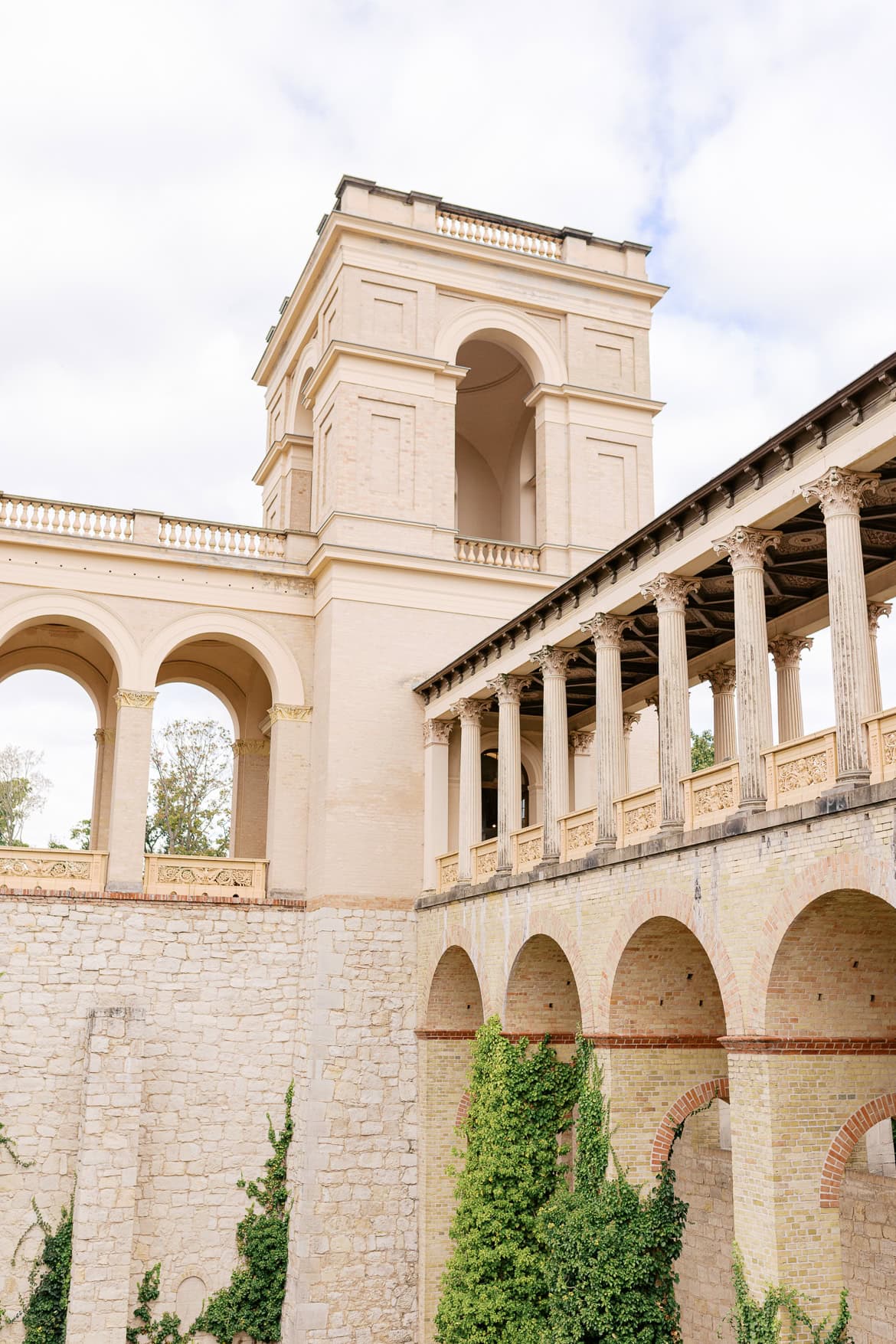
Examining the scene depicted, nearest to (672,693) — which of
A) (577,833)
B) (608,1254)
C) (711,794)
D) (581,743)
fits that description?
(711,794)

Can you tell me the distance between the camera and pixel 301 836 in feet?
83.1

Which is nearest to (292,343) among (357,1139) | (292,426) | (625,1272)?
(292,426)

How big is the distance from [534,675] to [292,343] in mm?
13615

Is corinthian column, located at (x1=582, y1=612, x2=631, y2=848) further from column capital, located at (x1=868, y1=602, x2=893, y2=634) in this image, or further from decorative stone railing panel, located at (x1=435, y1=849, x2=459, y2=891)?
decorative stone railing panel, located at (x1=435, y1=849, x2=459, y2=891)

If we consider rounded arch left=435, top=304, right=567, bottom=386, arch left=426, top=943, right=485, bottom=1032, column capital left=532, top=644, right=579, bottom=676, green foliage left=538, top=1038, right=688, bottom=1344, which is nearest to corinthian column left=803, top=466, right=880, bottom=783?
green foliage left=538, top=1038, right=688, bottom=1344

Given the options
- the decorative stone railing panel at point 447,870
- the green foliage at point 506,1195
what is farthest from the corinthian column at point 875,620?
the decorative stone railing panel at point 447,870

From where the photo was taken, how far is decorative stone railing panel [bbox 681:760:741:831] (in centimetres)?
1510

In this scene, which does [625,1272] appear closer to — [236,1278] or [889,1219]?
[889,1219]

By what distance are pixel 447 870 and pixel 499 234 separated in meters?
15.1

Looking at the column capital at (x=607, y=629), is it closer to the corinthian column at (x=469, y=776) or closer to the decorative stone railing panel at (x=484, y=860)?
the decorative stone railing panel at (x=484, y=860)

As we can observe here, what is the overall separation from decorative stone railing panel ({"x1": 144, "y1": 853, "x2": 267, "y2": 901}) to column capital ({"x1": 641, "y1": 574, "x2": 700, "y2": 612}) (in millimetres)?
11130

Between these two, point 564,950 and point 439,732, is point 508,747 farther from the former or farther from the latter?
point 564,950

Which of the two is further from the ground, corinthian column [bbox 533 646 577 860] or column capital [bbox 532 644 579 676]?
column capital [bbox 532 644 579 676]

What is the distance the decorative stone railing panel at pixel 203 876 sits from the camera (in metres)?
24.2
